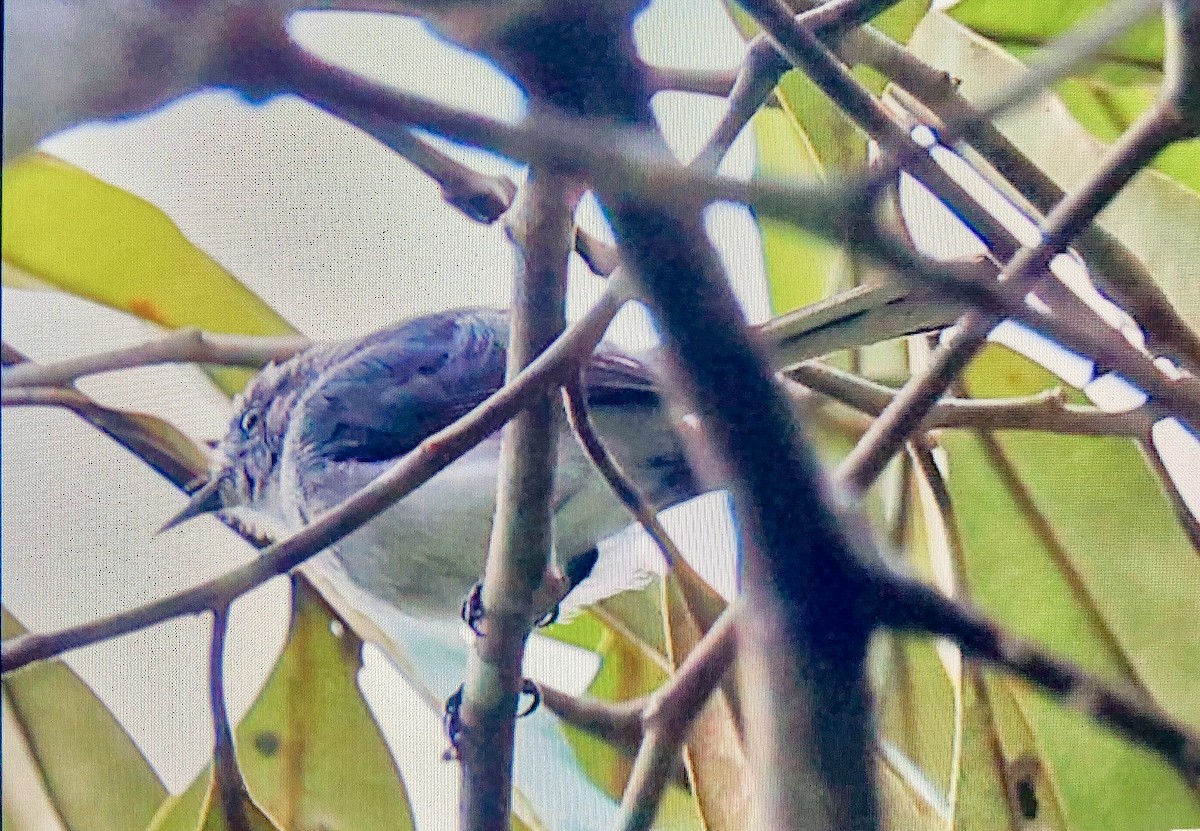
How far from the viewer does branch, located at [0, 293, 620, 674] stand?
0.46 m

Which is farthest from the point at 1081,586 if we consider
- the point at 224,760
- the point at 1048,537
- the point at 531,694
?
the point at 224,760

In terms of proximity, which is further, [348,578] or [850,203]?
[348,578]

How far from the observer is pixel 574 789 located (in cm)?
52

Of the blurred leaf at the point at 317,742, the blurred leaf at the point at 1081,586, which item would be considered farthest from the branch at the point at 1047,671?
the blurred leaf at the point at 317,742

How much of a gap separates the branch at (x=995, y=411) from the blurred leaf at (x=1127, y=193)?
0.06 m

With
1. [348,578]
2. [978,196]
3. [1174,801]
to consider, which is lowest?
[1174,801]

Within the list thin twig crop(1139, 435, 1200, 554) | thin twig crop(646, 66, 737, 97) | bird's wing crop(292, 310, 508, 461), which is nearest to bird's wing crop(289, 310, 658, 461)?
bird's wing crop(292, 310, 508, 461)

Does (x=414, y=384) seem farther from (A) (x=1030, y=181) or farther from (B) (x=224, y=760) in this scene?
(A) (x=1030, y=181)

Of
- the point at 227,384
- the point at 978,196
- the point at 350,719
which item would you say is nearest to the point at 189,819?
the point at 350,719

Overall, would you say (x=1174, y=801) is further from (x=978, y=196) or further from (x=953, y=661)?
(x=978, y=196)

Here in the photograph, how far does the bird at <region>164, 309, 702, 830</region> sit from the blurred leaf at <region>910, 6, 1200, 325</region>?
0.66 feet

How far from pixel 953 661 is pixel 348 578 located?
26 centimetres

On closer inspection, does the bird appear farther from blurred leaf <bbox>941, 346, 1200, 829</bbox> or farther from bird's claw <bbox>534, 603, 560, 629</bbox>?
blurred leaf <bbox>941, 346, 1200, 829</bbox>

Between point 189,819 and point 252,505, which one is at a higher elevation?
point 252,505
